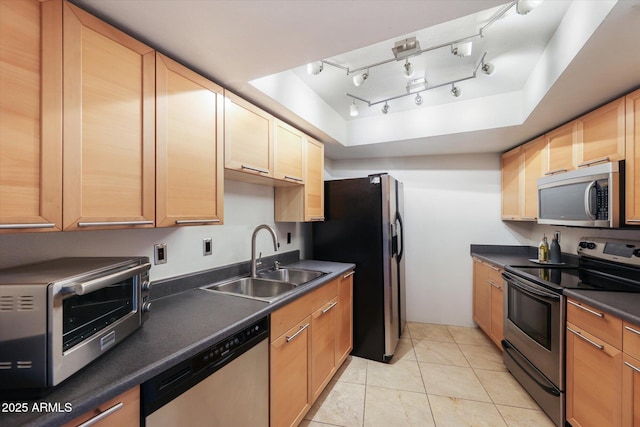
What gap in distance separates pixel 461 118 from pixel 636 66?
1.13 m

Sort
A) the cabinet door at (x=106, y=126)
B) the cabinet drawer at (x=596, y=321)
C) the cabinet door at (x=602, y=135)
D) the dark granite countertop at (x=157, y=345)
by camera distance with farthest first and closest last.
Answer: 1. the cabinet door at (x=602, y=135)
2. the cabinet drawer at (x=596, y=321)
3. the cabinet door at (x=106, y=126)
4. the dark granite countertop at (x=157, y=345)

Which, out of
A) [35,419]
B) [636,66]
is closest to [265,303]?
[35,419]

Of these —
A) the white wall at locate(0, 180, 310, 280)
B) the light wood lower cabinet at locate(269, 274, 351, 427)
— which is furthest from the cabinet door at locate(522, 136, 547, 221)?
the white wall at locate(0, 180, 310, 280)

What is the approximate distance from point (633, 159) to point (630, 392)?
1333 millimetres

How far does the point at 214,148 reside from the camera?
1443 mm

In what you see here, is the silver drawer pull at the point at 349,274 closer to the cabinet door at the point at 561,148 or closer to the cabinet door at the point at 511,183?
the cabinet door at the point at 511,183

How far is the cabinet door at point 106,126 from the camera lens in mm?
890

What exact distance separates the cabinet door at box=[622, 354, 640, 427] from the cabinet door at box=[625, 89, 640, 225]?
0.88m

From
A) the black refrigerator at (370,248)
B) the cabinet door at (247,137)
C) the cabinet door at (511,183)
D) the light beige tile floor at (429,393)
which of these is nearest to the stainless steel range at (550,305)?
the light beige tile floor at (429,393)

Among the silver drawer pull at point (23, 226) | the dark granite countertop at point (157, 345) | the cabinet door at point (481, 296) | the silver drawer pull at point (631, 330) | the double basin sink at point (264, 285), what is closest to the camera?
the dark granite countertop at point (157, 345)

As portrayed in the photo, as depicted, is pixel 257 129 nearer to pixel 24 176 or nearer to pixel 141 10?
pixel 141 10

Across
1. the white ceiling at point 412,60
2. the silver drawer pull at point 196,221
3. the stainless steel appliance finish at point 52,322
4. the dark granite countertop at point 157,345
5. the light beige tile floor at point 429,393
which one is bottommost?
the light beige tile floor at point 429,393

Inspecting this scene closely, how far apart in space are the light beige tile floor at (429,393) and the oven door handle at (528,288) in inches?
32.7

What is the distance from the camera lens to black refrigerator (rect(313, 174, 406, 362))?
2395 millimetres
